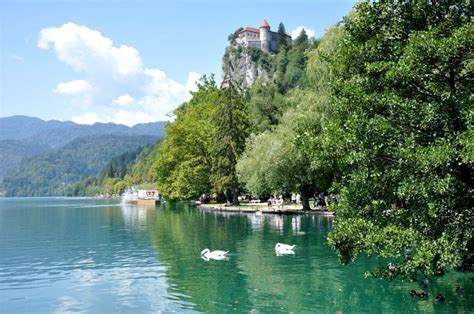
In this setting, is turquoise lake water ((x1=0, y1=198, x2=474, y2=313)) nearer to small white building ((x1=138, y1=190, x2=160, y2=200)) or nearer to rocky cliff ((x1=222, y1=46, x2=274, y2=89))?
small white building ((x1=138, y1=190, x2=160, y2=200))

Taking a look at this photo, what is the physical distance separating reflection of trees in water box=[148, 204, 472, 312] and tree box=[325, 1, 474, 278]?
117 inches

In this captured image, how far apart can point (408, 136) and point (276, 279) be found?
31.8 feet

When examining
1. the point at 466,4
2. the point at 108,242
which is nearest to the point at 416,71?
the point at 466,4

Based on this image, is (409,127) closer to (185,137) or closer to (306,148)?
(306,148)

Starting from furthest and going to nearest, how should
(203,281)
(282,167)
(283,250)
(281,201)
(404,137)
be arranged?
1. (281,201)
2. (282,167)
3. (283,250)
4. (203,281)
5. (404,137)

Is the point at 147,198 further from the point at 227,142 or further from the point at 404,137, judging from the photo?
the point at 404,137

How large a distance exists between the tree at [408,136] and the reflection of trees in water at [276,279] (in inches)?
117

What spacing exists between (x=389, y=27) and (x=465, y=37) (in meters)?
2.86

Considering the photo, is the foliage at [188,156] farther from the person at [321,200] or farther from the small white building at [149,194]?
the small white building at [149,194]

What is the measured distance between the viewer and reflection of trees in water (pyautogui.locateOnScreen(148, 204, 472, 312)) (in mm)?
16703

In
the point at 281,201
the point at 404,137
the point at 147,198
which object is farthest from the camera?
the point at 147,198

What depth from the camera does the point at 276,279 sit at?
815 inches

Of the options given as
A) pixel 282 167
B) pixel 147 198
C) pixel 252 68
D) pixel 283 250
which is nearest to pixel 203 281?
pixel 283 250

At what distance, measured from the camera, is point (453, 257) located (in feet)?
40.0
